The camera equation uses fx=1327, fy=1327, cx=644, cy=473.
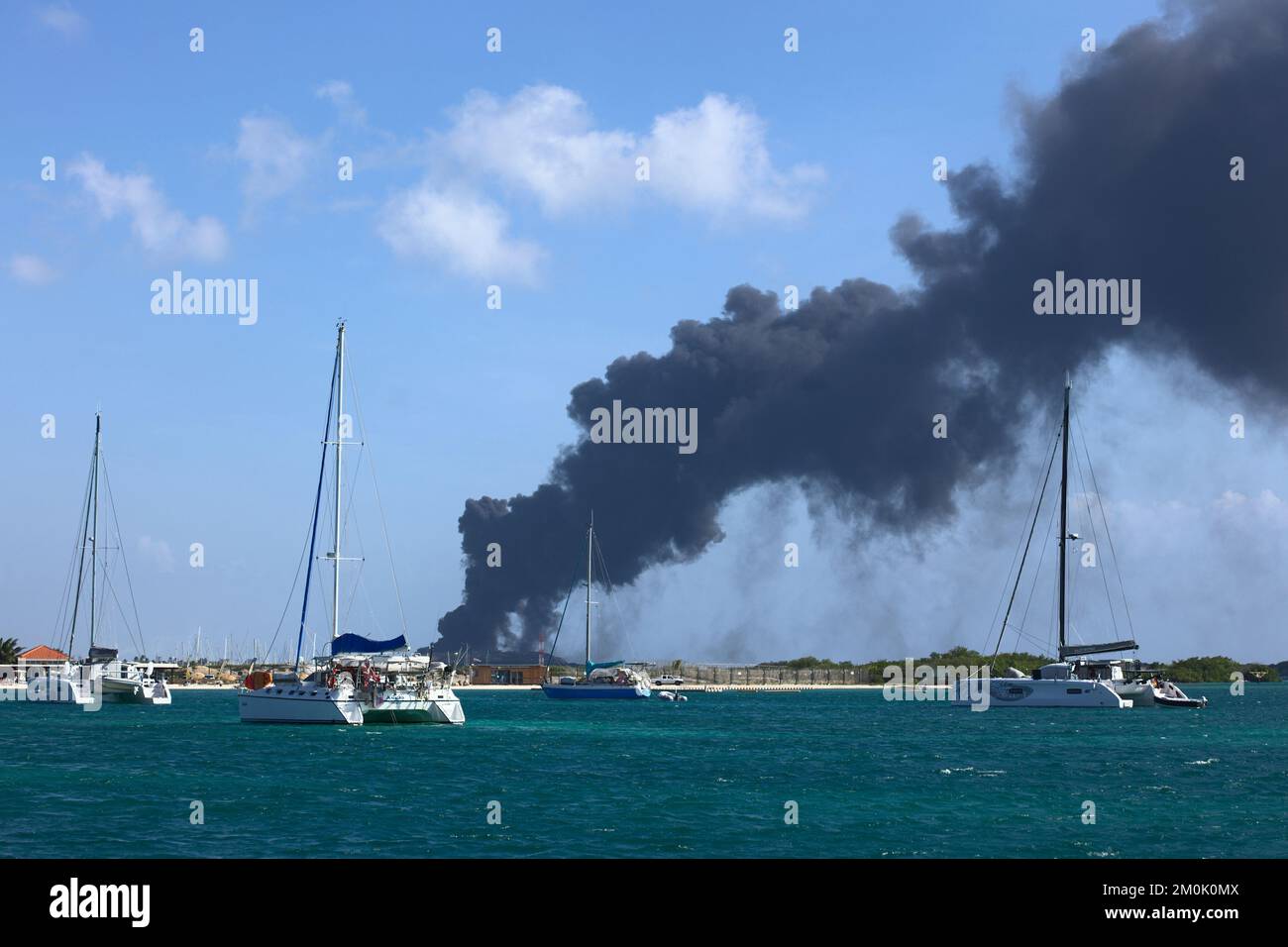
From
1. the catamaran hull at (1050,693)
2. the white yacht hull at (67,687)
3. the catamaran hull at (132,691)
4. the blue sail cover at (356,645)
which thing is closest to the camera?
the blue sail cover at (356,645)

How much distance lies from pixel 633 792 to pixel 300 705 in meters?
42.4

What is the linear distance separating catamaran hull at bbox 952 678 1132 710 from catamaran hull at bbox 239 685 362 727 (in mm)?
64909

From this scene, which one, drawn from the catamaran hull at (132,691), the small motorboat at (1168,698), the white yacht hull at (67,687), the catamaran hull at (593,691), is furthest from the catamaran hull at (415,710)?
the catamaran hull at (593,691)

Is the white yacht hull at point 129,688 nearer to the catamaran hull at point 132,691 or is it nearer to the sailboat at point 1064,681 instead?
the catamaran hull at point 132,691

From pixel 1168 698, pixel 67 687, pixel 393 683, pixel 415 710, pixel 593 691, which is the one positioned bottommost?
pixel 593 691

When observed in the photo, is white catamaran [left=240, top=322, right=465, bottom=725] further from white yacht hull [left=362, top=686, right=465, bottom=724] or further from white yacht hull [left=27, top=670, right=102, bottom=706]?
white yacht hull [left=27, top=670, right=102, bottom=706]

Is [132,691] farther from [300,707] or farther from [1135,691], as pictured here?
[1135,691]

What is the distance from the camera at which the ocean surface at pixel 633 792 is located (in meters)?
36.0

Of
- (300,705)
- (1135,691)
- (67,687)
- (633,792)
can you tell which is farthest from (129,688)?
(1135,691)

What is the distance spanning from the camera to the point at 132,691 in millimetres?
131250

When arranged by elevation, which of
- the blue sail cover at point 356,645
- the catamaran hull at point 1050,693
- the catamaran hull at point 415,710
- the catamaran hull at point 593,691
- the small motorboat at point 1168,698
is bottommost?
the catamaran hull at point 593,691

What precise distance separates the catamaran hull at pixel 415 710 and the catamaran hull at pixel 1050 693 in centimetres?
5576
